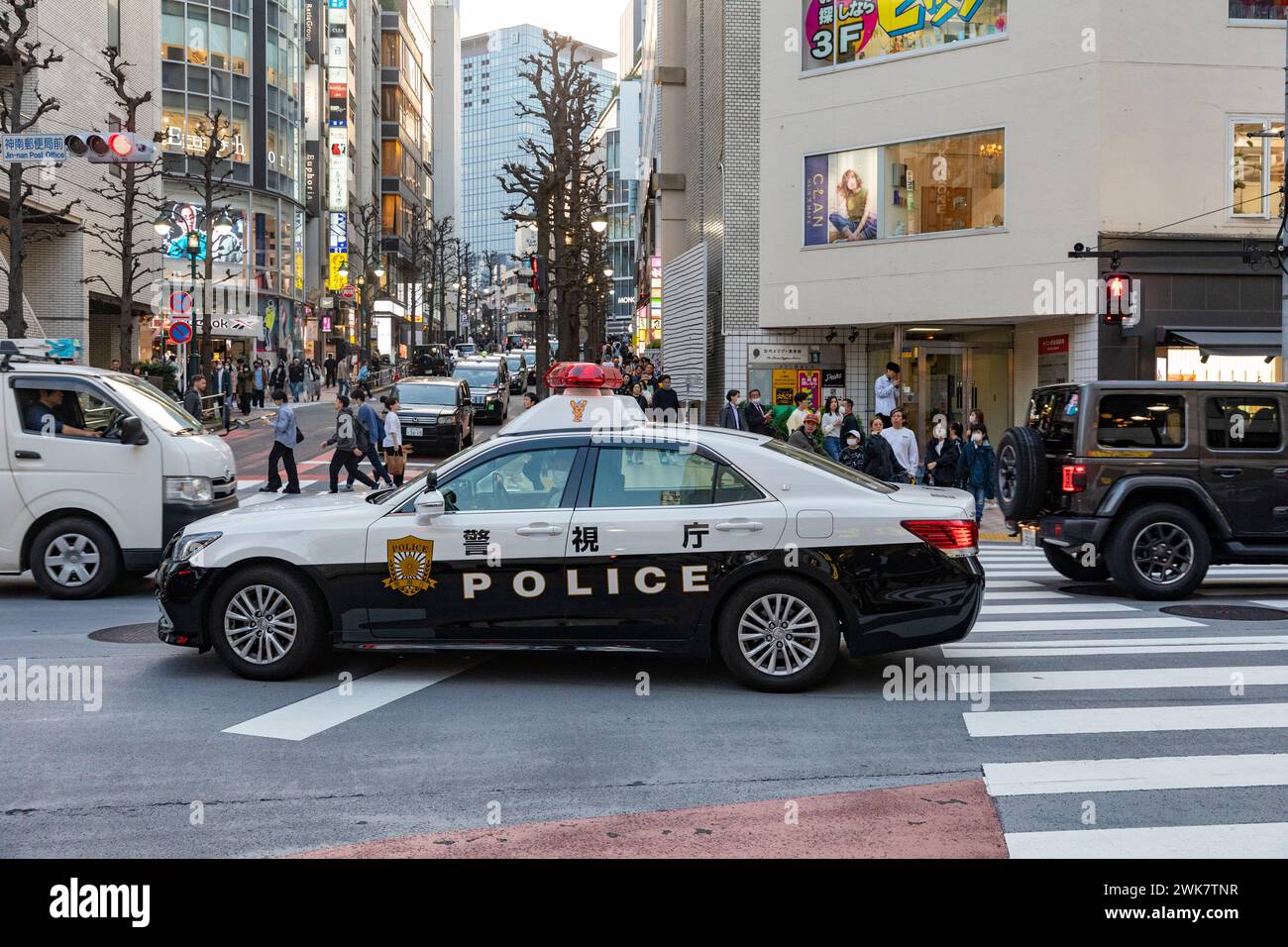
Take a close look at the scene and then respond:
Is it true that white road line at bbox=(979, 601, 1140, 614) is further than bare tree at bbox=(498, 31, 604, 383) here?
No

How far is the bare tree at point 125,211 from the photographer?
116 feet

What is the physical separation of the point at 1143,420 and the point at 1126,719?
5.33 m

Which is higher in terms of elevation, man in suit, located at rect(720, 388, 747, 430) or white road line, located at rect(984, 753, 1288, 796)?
man in suit, located at rect(720, 388, 747, 430)

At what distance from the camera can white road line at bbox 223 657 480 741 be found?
7047mm

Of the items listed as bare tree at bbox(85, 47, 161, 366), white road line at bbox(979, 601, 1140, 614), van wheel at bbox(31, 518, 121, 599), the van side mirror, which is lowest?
white road line at bbox(979, 601, 1140, 614)

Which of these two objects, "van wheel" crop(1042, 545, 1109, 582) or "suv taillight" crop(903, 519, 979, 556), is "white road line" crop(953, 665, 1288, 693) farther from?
"van wheel" crop(1042, 545, 1109, 582)

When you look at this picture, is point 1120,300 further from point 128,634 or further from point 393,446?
point 128,634

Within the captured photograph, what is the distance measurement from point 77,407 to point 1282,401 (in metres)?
11.1

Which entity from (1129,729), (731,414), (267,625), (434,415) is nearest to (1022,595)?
(1129,729)

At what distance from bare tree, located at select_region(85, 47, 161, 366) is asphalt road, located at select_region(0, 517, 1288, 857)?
28.3 m

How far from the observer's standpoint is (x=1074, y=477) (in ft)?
39.2

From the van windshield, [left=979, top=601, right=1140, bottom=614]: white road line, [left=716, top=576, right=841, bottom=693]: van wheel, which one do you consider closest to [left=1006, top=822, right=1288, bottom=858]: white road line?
[left=716, top=576, right=841, bottom=693]: van wheel
